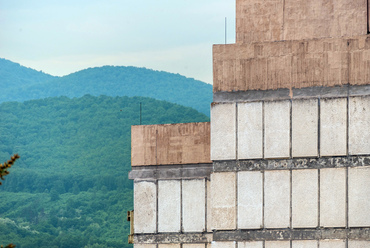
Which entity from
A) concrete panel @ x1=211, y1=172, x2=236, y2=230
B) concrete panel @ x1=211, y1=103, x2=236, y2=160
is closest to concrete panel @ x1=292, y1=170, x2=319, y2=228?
concrete panel @ x1=211, y1=172, x2=236, y2=230

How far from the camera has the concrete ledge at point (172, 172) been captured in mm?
17266

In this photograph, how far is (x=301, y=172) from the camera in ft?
47.9

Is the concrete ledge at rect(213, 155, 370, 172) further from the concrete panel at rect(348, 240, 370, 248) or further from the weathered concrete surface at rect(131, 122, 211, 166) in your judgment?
the weathered concrete surface at rect(131, 122, 211, 166)

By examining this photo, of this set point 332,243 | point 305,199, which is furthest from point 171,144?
point 332,243

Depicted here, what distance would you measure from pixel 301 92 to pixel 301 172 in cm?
155

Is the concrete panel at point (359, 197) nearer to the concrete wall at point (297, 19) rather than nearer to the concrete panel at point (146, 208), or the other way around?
the concrete wall at point (297, 19)

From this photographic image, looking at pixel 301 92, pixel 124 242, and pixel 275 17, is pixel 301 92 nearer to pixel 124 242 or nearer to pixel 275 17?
pixel 275 17

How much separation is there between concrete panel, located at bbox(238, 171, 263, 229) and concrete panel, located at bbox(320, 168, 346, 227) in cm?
120

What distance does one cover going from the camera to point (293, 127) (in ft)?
48.1

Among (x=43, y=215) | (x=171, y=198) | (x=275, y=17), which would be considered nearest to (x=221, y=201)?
(x=171, y=198)

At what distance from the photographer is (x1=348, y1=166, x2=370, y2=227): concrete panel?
46.8 ft

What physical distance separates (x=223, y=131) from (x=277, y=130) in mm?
1079

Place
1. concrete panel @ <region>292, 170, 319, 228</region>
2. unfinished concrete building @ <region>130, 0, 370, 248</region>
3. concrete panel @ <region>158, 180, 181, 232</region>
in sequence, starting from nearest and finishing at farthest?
unfinished concrete building @ <region>130, 0, 370, 248</region> < concrete panel @ <region>292, 170, 319, 228</region> < concrete panel @ <region>158, 180, 181, 232</region>

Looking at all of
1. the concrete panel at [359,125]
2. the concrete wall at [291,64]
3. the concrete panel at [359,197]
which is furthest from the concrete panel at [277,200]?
the concrete wall at [291,64]
